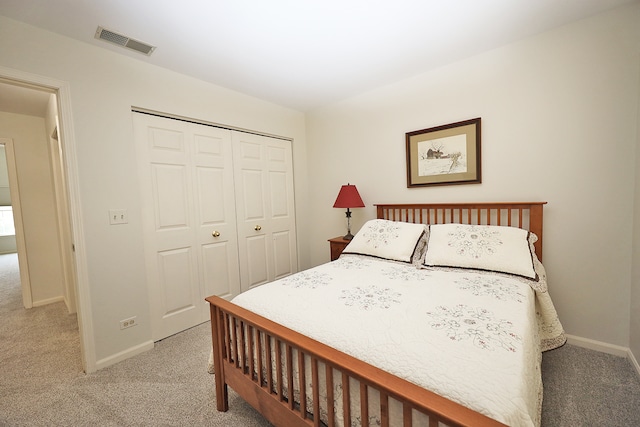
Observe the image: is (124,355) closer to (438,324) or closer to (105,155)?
(105,155)

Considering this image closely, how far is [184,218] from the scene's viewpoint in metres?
2.39

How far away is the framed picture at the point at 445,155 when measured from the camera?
2.25 metres

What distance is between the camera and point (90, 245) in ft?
6.07

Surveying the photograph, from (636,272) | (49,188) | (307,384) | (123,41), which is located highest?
(123,41)

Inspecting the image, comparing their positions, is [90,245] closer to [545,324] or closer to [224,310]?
[224,310]

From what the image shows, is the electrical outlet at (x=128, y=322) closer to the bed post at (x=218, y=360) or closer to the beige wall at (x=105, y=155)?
the beige wall at (x=105, y=155)

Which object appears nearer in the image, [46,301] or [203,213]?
[203,213]

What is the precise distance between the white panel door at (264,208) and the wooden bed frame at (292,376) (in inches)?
57.7

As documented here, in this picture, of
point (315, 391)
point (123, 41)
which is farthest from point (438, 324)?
point (123, 41)

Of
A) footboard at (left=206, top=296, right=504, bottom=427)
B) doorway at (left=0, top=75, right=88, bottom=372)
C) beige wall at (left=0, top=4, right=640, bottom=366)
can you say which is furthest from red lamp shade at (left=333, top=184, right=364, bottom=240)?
doorway at (left=0, top=75, right=88, bottom=372)

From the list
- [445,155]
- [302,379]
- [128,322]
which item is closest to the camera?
[302,379]

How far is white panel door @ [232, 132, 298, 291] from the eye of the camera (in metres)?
2.86

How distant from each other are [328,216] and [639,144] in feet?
8.48

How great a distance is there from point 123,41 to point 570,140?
3223mm
